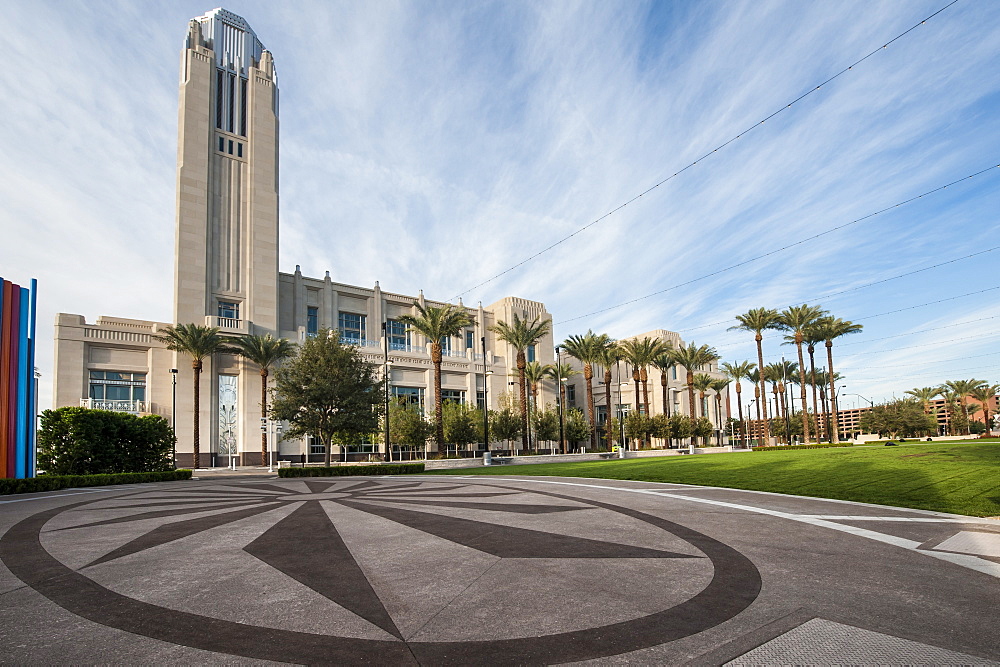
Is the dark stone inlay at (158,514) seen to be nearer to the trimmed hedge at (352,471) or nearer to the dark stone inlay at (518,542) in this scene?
the dark stone inlay at (518,542)

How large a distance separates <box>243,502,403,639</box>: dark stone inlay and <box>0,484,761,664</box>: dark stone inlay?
0.52 meters

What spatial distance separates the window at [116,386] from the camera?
4889cm

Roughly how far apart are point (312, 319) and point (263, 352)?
13.3 m

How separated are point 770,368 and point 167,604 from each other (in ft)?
305

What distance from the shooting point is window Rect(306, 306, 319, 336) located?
213 feet

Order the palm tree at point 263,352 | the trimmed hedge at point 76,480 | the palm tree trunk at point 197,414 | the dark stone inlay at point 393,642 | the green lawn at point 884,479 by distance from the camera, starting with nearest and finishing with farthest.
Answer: the dark stone inlay at point 393,642
the green lawn at point 884,479
the trimmed hedge at point 76,480
the palm tree trunk at point 197,414
the palm tree at point 263,352

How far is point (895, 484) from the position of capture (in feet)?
48.4

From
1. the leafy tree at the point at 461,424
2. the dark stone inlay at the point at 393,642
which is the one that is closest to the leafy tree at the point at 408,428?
the leafy tree at the point at 461,424

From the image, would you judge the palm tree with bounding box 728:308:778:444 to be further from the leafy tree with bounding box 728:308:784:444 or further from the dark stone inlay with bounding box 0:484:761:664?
the dark stone inlay with bounding box 0:484:761:664

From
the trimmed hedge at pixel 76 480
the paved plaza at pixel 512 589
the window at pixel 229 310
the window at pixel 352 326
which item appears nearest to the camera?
the paved plaza at pixel 512 589

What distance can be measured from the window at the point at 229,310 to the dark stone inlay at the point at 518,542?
50.7m

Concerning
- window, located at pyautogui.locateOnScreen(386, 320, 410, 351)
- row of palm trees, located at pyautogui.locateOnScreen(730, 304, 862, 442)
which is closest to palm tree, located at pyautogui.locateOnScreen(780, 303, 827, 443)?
row of palm trees, located at pyautogui.locateOnScreen(730, 304, 862, 442)

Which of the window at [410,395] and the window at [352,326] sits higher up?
the window at [352,326]

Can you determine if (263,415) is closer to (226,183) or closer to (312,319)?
(312,319)
